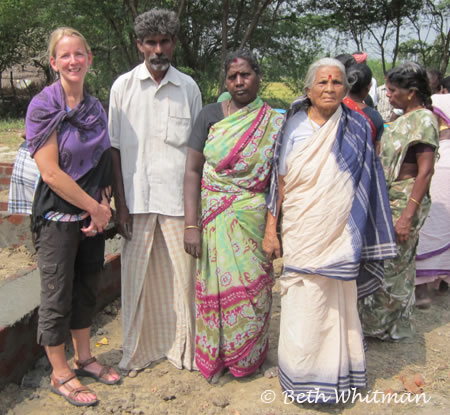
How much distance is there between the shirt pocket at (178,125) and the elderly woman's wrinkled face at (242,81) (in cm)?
34

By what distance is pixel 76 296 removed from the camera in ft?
8.95

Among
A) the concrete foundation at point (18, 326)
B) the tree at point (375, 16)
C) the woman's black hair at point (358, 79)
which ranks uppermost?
the tree at point (375, 16)

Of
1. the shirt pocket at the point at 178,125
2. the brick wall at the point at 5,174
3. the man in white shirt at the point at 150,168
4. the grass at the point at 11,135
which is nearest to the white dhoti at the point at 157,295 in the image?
the man in white shirt at the point at 150,168

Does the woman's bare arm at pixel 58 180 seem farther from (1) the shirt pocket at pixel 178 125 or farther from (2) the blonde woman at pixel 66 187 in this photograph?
(1) the shirt pocket at pixel 178 125

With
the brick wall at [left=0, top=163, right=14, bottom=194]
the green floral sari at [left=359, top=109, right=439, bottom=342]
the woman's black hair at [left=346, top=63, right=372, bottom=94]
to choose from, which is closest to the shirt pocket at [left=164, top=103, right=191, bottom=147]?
the woman's black hair at [left=346, top=63, right=372, bottom=94]

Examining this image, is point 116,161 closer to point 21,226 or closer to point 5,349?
point 5,349

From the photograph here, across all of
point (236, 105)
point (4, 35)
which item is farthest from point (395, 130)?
point (4, 35)

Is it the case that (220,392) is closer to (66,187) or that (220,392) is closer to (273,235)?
(273,235)

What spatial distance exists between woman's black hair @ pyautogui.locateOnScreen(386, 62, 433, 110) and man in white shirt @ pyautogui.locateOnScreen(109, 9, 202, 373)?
1.31 meters

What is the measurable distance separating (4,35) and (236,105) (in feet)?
55.5

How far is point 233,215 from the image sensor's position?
2.68m

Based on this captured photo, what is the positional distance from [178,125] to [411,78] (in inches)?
60.4

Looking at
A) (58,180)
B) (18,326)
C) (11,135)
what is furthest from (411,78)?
(11,135)

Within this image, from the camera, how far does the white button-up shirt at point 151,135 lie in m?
2.81
